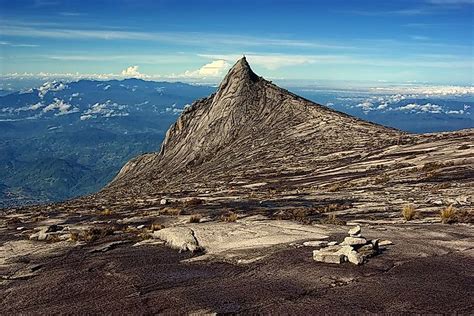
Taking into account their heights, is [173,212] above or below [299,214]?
below

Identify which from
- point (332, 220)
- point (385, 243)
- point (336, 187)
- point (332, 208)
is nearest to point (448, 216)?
point (385, 243)

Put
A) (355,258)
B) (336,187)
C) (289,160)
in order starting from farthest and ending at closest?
(289,160), (336,187), (355,258)

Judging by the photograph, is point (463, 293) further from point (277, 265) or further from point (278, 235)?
point (278, 235)

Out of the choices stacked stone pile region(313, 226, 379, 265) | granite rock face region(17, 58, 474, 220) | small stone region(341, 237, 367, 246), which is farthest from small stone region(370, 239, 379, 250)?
granite rock face region(17, 58, 474, 220)

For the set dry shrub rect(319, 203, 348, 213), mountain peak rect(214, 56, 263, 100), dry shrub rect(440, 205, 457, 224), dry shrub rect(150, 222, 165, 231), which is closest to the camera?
dry shrub rect(440, 205, 457, 224)

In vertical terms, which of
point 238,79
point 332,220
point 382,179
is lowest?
point 382,179

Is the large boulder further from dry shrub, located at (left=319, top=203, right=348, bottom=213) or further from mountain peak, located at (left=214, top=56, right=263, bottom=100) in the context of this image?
mountain peak, located at (left=214, top=56, right=263, bottom=100)

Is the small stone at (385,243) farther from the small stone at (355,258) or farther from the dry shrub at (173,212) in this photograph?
the dry shrub at (173,212)

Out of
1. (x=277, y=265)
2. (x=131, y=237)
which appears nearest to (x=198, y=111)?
(x=131, y=237)

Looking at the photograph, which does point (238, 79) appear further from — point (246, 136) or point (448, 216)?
point (448, 216)

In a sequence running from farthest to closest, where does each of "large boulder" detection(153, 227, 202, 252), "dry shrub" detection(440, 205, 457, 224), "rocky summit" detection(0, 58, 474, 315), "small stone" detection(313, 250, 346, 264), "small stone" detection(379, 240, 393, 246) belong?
"dry shrub" detection(440, 205, 457, 224), "large boulder" detection(153, 227, 202, 252), "small stone" detection(379, 240, 393, 246), "small stone" detection(313, 250, 346, 264), "rocky summit" detection(0, 58, 474, 315)

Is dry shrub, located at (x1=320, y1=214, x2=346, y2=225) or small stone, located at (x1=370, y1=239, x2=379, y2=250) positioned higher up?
small stone, located at (x1=370, y1=239, x2=379, y2=250)
